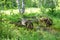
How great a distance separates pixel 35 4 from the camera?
4238 cm

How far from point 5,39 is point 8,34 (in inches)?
35.8

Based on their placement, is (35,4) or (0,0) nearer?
(0,0)

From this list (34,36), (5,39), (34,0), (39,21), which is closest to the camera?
(5,39)

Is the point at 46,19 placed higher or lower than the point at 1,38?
lower

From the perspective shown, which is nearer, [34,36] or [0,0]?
[34,36]

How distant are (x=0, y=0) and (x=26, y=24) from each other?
20.8ft

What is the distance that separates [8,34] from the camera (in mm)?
8609

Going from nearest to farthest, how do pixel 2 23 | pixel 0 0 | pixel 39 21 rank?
pixel 2 23 < pixel 39 21 < pixel 0 0

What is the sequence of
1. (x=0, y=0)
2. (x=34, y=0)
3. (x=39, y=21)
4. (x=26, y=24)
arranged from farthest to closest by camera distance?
(x=34, y=0) < (x=0, y=0) < (x=39, y=21) < (x=26, y=24)

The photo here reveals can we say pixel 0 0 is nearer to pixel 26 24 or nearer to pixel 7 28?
pixel 26 24

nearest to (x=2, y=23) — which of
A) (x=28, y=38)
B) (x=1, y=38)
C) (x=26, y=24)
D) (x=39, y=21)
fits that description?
(x=1, y=38)

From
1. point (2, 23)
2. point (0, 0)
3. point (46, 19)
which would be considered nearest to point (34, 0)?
point (0, 0)

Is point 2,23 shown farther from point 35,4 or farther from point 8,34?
point 35,4

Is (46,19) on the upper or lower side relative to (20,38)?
lower
